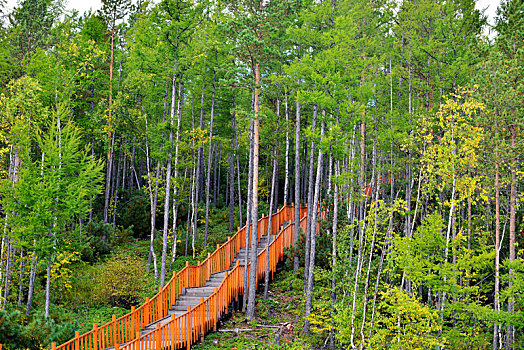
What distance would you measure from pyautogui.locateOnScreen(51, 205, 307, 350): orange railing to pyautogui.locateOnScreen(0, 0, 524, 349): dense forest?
2.83ft

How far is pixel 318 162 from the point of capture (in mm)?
13062

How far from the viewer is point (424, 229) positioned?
11867 mm

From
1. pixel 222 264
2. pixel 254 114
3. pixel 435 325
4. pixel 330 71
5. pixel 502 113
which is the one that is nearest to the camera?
pixel 435 325

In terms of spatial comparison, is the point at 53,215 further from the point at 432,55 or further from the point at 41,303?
the point at 432,55

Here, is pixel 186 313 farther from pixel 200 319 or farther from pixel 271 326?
pixel 271 326

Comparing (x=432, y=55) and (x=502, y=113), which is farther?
(x=432, y=55)

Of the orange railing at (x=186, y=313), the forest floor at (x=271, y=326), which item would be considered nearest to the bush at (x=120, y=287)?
the orange railing at (x=186, y=313)

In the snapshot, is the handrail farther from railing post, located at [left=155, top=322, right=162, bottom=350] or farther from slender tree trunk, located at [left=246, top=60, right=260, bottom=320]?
slender tree trunk, located at [left=246, top=60, right=260, bottom=320]

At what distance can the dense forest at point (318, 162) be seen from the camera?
11016mm

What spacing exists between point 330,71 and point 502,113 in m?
4.69

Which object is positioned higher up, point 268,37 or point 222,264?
point 268,37

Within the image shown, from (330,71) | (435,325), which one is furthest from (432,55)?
(435,325)

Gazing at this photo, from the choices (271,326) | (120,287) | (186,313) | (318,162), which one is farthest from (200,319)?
(318,162)

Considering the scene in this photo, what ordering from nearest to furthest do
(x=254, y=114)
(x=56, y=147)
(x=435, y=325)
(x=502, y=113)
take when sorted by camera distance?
1. (x=435, y=325)
2. (x=502, y=113)
3. (x=56, y=147)
4. (x=254, y=114)
